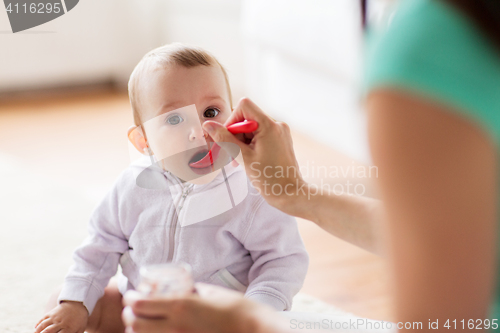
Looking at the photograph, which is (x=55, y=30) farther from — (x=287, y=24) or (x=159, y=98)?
(x=159, y=98)

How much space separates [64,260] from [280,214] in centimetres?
70

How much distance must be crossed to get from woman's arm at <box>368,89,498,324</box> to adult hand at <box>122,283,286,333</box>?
12 centimetres

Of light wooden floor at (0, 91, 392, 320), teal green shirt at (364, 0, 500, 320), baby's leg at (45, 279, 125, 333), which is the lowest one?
light wooden floor at (0, 91, 392, 320)

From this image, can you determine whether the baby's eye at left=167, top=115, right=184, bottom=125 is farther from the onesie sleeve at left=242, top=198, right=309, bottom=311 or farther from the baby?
the onesie sleeve at left=242, top=198, right=309, bottom=311

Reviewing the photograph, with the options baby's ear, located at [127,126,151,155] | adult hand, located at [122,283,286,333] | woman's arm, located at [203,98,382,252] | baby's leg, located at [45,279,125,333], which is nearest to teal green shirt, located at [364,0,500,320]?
adult hand, located at [122,283,286,333]

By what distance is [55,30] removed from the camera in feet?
11.7

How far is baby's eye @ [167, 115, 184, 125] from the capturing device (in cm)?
88

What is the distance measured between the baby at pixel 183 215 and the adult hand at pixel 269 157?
8cm

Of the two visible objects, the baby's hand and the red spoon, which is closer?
the red spoon

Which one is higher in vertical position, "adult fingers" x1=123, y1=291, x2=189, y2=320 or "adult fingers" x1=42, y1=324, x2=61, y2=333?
"adult fingers" x1=123, y1=291, x2=189, y2=320

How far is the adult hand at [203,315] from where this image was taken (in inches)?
18.6

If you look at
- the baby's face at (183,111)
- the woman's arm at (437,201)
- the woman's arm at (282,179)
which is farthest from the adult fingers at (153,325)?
the baby's face at (183,111)

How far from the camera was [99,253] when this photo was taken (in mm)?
948

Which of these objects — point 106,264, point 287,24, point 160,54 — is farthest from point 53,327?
point 287,24
